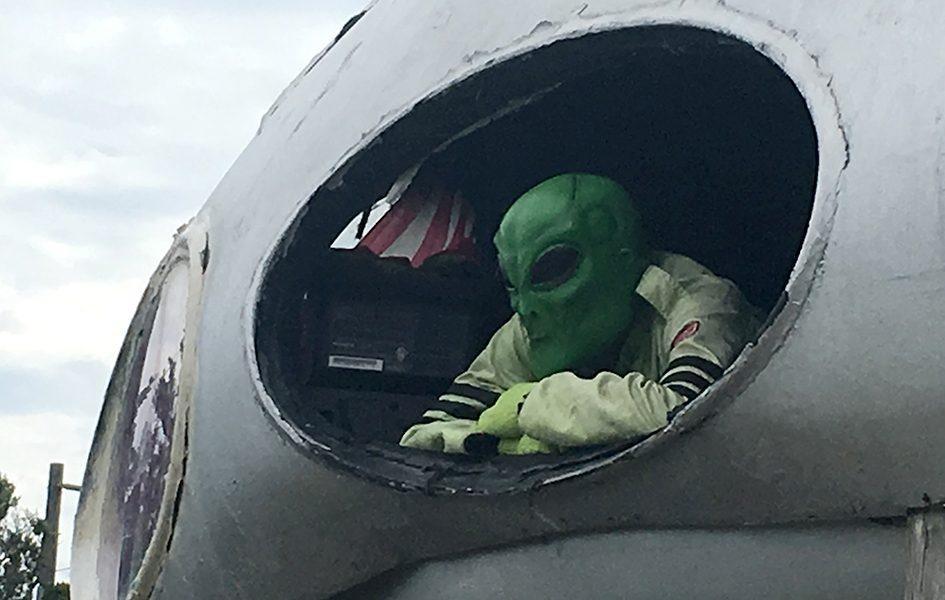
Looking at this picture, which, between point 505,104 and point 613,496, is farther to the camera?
point 505,104

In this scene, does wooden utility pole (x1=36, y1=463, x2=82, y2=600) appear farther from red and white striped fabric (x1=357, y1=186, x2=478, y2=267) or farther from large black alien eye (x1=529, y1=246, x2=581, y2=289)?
large black alien eye (x1=529, y1=246, x2=581, y2=289)

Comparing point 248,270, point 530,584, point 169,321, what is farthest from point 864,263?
point 169,321

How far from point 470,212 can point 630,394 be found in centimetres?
105

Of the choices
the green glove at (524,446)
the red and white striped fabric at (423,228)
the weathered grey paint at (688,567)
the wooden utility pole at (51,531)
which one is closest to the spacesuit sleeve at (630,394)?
the green glove at (524,446)

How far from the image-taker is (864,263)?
2365 millimetres

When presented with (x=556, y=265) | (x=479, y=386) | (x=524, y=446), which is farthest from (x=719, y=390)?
(x=479, y=386)

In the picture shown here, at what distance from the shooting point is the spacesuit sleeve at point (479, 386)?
3.20 metres

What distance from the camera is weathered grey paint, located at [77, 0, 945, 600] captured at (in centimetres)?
235

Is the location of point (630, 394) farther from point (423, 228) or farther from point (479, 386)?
point (423, 228)

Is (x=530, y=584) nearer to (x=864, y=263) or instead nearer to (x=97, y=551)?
(x=864, y=263)

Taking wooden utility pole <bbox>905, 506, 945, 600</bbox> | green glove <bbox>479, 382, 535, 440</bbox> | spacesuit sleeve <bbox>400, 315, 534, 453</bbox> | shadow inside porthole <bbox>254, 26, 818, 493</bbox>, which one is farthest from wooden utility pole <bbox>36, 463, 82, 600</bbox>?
wooden utility pole <bbox>905, 506, 945, 600</bbox>

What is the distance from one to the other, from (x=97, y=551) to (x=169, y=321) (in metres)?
0.65

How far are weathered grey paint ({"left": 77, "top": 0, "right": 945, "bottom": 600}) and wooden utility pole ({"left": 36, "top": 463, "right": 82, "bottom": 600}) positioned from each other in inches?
599

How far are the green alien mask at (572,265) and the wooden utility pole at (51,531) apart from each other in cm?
1547
